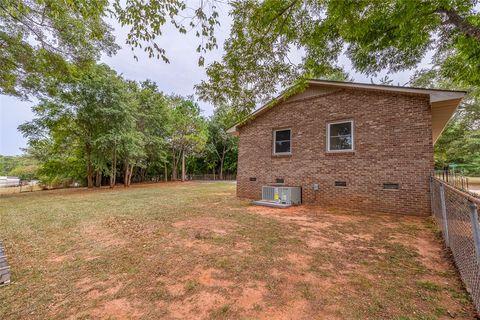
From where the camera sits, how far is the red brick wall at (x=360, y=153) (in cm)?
595

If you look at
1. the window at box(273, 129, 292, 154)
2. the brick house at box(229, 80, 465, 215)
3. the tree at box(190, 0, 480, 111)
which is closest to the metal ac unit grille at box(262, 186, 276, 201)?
the brick house at box(229, 80, 465, 215)

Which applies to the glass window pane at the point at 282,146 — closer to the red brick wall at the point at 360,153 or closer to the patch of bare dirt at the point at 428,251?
the red brick wall at the point at 360,153

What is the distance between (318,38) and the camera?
5559 mm

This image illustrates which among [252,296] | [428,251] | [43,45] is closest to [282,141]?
[428,251]

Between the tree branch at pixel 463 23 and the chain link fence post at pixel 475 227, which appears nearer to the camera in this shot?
the chain link fence post at pixel 475 227

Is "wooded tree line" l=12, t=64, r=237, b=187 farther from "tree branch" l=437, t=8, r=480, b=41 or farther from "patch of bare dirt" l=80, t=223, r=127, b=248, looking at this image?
"tree branch" l=437, t=8, r=480, b=41

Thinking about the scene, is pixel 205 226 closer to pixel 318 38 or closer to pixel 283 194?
pixel 283 194

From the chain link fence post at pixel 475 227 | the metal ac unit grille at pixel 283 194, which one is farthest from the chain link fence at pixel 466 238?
the metal ac unit grille at pixel 283 194

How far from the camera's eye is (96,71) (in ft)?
46.0

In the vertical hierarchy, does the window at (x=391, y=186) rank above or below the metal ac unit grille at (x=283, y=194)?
above

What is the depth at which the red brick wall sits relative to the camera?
5.95 metres

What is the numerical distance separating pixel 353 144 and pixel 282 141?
2.77 meters

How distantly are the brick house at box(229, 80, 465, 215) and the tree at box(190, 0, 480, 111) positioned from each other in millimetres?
1174

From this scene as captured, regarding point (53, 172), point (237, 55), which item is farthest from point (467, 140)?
point (53, 172)
